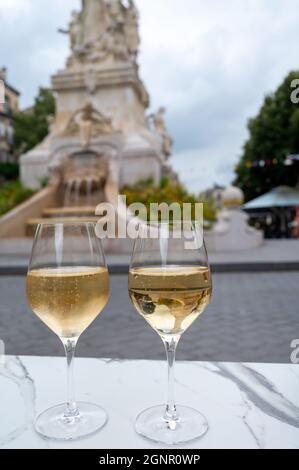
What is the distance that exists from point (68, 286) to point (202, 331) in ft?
13.4

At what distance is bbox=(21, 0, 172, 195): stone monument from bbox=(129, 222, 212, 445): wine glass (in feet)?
45.3

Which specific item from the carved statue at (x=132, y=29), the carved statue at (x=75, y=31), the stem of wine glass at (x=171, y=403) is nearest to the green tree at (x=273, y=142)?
the carved statue at (x=132, y=29)

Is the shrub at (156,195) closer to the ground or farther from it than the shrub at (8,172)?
closer to the ground

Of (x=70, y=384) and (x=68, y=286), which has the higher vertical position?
(x=68, y=286)

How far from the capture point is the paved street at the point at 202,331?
13.5 ft

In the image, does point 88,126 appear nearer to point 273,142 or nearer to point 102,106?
point 102,106

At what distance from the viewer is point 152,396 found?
1.03 meters

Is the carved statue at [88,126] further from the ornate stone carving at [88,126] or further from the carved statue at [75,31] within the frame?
the carved statue at [75,31]

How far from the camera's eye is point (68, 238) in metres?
0.94

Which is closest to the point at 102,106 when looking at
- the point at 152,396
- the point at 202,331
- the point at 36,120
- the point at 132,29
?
the point at 132,29

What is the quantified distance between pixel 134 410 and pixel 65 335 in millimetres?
222

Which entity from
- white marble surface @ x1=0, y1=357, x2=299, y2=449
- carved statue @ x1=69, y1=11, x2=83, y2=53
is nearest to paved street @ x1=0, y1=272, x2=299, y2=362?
white marble surface @ x1=0, y1=357, x2=299, y2=449

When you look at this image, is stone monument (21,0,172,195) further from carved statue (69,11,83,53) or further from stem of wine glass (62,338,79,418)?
stem of wine glass (62,338,79,418)
